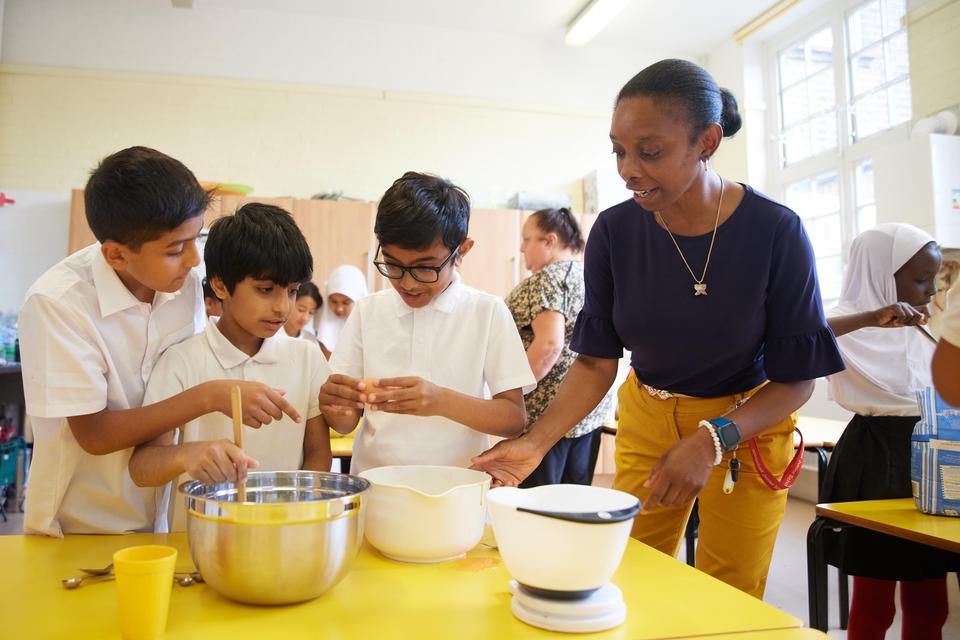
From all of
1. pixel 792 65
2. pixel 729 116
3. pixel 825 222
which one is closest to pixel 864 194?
pixel 825 222

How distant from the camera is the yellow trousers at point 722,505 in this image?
1.42m

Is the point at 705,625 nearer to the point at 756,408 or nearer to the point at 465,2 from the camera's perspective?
the point at 756,408

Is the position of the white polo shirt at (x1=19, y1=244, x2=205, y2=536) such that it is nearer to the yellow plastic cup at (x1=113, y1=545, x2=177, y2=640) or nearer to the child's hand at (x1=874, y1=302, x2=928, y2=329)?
the yellow plastic cup at (x1=113, y1=545, x2=177, y2=640)

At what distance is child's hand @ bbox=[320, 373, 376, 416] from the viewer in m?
1.26

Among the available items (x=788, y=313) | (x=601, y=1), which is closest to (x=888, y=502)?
(x=788, y=313)

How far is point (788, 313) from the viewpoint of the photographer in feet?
4.50

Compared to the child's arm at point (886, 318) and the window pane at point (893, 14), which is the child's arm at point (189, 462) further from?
the window pane at point (893, 14)

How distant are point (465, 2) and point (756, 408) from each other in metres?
4.87

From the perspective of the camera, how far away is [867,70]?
500cm

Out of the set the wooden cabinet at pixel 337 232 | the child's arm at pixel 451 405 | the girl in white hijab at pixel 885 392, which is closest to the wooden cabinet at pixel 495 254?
the wooden cabinet at pixel 337 232

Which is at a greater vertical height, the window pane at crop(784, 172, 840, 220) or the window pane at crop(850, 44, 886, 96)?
the window pane at crop(850, 44, 886, 96)

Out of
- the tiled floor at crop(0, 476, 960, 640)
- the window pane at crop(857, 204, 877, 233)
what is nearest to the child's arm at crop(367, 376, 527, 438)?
the tiled floor at crop(0, 476, 960, 640)

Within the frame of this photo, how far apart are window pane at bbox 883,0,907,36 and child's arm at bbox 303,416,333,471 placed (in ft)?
15.8

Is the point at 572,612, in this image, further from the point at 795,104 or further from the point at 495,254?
the point at 795,104
